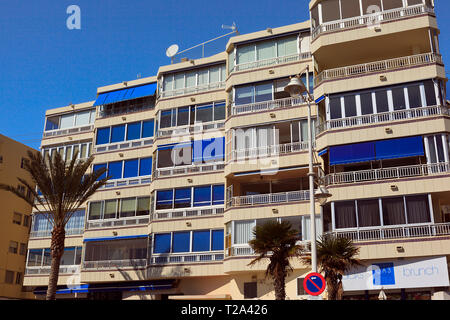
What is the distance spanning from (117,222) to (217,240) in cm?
930

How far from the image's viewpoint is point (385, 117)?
28797 millimetres

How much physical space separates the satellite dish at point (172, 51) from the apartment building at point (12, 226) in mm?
20526

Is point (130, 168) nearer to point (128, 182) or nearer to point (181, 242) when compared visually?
point (128, 182)

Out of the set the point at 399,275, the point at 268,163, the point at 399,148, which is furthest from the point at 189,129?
the point at 399,275

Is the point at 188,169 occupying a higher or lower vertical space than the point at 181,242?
higher

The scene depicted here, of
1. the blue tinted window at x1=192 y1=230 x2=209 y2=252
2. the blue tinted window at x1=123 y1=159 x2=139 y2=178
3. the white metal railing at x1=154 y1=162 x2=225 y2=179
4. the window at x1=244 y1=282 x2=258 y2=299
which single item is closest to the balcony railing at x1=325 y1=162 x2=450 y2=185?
the window at x1=244 y1=282 x2=258 y2=299

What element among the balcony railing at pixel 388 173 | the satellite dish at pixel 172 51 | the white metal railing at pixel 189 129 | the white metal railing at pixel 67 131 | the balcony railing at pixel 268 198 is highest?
the satellite dish at pixel 172 51

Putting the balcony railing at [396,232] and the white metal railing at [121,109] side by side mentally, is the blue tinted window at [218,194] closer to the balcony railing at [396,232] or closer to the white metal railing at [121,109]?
the balcony railing at [396,232]

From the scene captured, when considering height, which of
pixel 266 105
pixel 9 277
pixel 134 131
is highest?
pixel 134 131

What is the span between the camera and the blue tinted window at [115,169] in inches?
1592

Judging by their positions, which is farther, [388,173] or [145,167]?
[145,167]

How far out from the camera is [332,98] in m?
30.5

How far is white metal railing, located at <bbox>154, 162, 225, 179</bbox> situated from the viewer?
35406 millimetres

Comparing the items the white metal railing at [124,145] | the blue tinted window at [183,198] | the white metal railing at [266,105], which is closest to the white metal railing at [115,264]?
the blue tinted window at [183,198]
